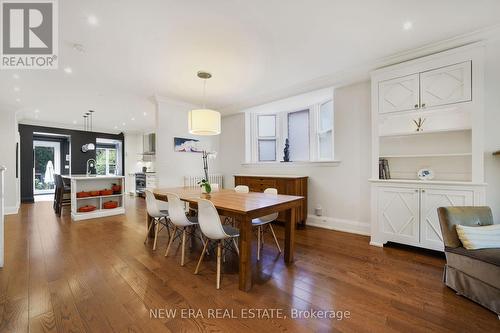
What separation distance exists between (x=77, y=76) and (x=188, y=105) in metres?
2.03

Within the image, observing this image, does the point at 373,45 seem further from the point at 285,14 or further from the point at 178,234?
the point at 178,234

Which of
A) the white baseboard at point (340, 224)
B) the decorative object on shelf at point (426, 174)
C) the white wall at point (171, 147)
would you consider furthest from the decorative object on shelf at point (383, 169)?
the white wall at point (171, 147)

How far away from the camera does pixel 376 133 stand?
123 inches

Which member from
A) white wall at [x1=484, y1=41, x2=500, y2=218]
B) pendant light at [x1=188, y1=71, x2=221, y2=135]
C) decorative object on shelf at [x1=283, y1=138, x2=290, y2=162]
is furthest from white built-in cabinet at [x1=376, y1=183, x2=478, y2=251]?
pendant light at [x1=188, y1=71, x2=221, y2=135]

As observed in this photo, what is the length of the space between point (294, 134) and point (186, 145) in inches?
97.1

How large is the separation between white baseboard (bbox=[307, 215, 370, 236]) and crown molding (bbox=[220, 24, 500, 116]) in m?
2.34

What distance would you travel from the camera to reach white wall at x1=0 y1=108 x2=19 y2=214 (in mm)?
5289

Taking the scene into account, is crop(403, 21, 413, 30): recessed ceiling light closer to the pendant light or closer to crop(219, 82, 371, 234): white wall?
crop(219, 82, 371, 234): white wall

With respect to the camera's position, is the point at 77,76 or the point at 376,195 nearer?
the point at 376,195

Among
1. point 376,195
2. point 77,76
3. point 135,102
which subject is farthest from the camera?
point 135,102

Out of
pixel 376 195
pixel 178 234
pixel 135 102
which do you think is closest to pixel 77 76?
pixel 135 102

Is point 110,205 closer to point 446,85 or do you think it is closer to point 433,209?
point 433,209

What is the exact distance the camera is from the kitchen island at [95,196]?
4.76 m

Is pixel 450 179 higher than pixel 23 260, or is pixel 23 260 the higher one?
pixel 450 179
